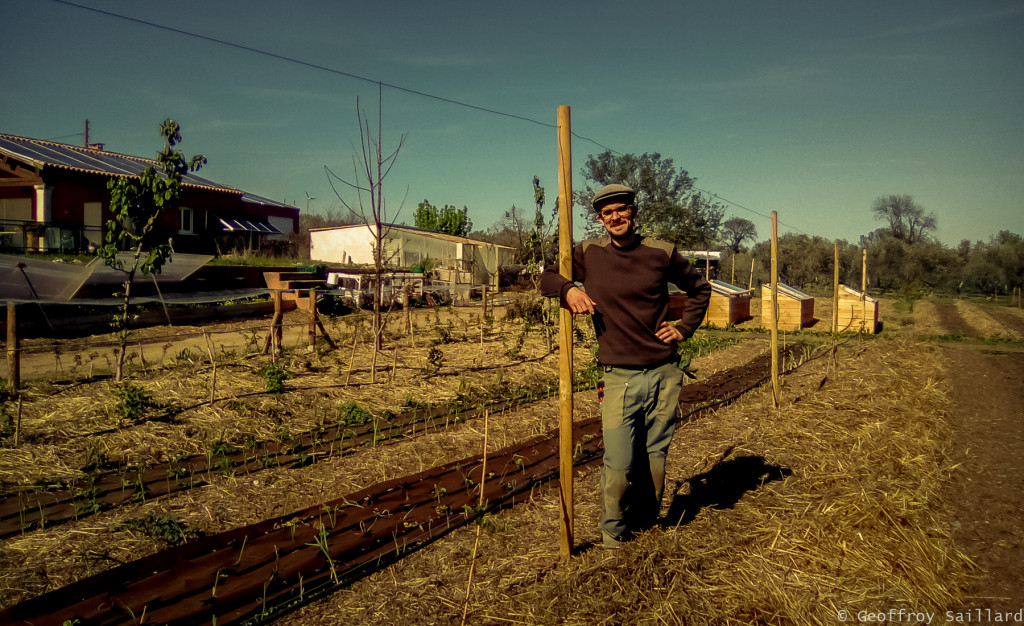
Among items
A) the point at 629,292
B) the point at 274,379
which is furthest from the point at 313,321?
the point at 629,292

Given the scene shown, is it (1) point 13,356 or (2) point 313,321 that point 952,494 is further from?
(1) point 13,356

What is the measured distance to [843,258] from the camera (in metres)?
41.9

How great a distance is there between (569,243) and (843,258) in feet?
146

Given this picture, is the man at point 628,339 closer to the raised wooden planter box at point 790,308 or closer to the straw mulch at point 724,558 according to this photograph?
the straw mulch at point 724,558

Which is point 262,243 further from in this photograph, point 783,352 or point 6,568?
point 6,568

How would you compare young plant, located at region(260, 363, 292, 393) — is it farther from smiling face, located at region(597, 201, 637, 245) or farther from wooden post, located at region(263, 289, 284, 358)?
smiling face, located at region(597, 201, 637, 245)

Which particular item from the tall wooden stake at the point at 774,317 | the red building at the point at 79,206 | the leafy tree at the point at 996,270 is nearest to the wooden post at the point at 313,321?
the red building at the point at 79,206

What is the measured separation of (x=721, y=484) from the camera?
4738 millimetres

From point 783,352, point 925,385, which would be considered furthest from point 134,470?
point 783,352

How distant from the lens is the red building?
17.8m

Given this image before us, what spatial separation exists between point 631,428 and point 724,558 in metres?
0.92

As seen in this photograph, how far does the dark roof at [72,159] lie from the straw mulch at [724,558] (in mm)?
17937

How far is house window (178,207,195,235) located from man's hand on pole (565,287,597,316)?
83.9 ft

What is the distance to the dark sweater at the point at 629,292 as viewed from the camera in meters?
3.25
